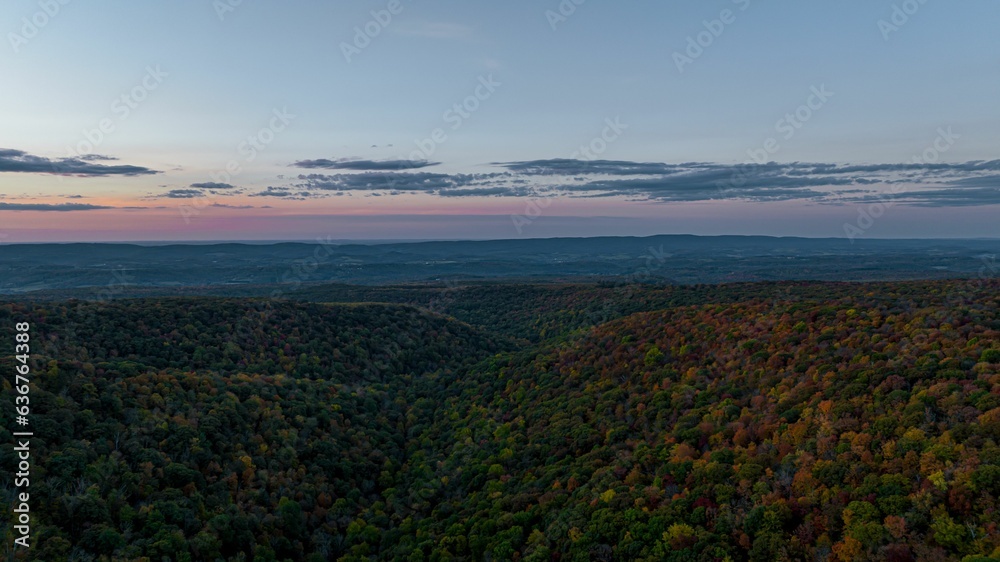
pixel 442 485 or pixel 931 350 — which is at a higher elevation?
pixel 931 350

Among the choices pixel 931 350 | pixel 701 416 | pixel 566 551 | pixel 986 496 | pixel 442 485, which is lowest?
pixel 442 485

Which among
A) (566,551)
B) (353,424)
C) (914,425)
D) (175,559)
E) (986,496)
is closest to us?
(986,496)

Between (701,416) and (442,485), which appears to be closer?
(701,416)

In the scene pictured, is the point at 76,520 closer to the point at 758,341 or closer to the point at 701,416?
the point at 701,416

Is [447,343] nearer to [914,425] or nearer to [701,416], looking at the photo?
[701,416]

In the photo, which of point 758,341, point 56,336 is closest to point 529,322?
point 758,341

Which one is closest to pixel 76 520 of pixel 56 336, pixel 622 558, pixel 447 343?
pixel 622 558

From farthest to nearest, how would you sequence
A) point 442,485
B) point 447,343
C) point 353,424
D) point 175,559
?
point 447,343 → point 353,424 → point 442,485 → point 175,559
